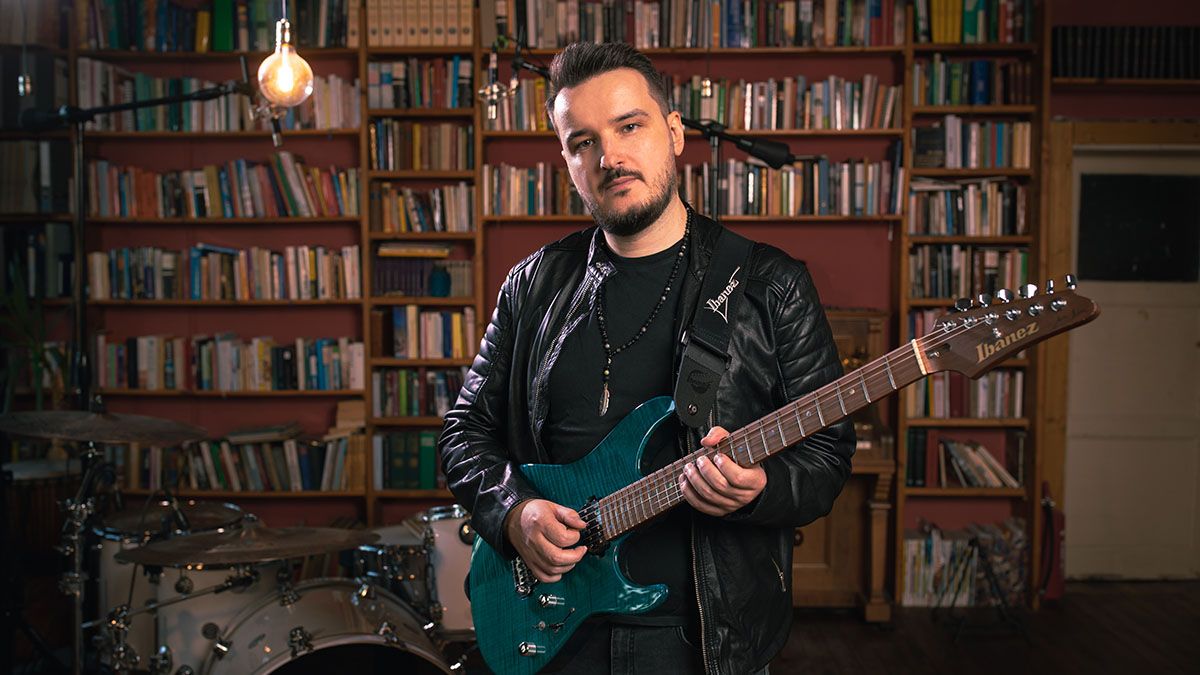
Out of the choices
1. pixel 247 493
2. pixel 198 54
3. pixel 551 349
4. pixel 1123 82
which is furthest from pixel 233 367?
pixel 1123 82

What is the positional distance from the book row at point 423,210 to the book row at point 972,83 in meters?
2.06

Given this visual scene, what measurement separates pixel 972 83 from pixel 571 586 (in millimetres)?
3701

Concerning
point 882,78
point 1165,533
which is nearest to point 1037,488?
point 1165,533

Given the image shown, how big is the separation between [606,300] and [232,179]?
3.49m

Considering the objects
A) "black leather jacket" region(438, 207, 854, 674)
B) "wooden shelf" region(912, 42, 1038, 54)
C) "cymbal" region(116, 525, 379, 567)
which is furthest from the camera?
"wooden shelf" region(912, 42, 1038, 54)

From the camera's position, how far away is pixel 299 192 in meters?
4.68

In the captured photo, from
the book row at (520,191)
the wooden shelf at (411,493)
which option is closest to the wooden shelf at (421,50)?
the book row at (520,191)

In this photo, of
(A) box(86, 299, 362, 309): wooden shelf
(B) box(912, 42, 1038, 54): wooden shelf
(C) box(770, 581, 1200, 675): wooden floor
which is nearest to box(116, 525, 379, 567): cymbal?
(C) box(770, 581, 1200, 675): wooden floor

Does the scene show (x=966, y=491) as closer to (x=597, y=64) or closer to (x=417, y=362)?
(x=417, y=362)

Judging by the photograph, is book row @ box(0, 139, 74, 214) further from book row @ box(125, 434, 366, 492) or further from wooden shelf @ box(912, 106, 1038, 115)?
wooden shelf @ box(912, 106, 1038, 115)

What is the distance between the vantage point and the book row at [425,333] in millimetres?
4676

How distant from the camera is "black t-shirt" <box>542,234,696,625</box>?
5.22 feet

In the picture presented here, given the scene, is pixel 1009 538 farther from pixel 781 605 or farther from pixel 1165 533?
pixel 781 605

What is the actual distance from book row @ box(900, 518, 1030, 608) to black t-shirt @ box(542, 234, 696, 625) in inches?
129
